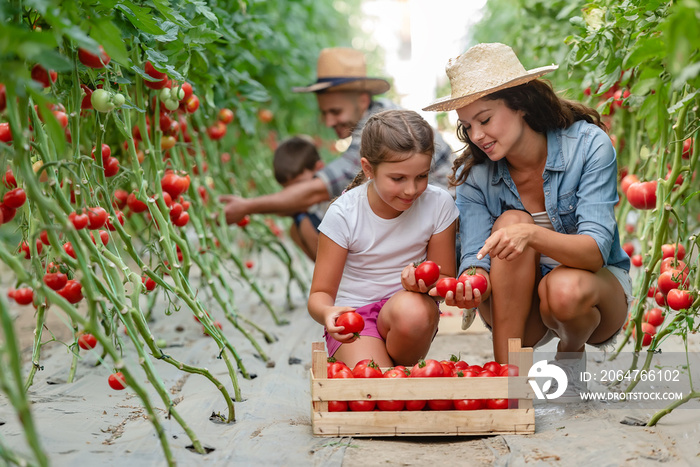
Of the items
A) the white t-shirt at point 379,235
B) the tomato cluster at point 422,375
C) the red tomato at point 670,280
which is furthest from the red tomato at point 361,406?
the red tomato at point 670,280

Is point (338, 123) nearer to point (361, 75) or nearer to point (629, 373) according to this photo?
point (361, 75)

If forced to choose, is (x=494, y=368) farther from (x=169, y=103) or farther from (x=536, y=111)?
(x=169, y=103)

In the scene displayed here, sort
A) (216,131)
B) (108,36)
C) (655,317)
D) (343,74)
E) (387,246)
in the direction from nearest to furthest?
(108,36) < (387,246) < (655,317) < (216,131) < (343,74)

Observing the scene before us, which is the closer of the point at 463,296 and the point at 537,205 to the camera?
the point at 463,296

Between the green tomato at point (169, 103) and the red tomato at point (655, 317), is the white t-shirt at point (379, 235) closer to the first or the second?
the green tomato at point (169, 103)

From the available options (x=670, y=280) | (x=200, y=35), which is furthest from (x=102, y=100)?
(x=670, y=280)

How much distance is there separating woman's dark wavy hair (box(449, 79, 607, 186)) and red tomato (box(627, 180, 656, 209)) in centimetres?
20

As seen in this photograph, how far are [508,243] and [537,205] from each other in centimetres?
37

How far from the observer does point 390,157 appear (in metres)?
1.69

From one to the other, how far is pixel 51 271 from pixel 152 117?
2.15 ft

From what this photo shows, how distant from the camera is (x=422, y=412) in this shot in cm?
151

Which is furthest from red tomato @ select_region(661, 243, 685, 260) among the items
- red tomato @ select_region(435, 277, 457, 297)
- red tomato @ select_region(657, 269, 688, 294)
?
red tomato @ select_region(435, 277, 457, 297)

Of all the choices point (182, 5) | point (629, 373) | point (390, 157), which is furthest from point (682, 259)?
point (182, 5)

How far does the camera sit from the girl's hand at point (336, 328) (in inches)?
60.7
